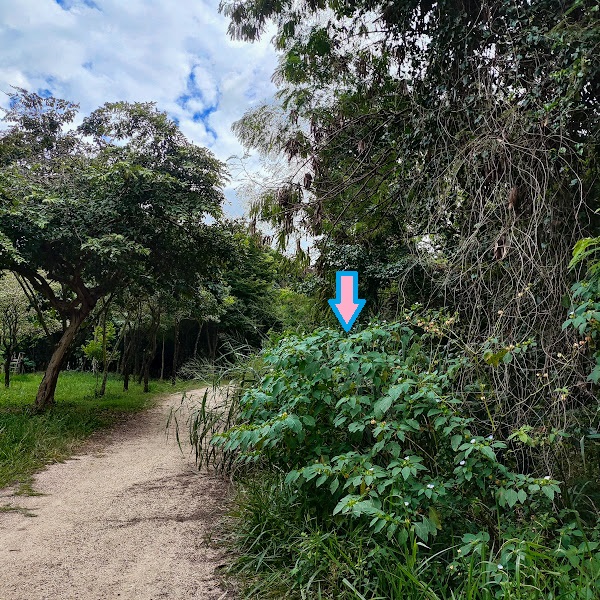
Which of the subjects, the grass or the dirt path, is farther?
the grass

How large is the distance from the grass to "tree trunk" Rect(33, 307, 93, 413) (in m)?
0.21

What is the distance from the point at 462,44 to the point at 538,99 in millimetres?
1059

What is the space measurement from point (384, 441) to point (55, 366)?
7.33m

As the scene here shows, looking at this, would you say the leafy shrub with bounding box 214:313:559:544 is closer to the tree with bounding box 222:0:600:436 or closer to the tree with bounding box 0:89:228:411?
the tree with bounding box 222:0:600:436

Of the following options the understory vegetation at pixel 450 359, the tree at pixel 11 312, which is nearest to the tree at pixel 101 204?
the understory vegetation at pixel 450 359

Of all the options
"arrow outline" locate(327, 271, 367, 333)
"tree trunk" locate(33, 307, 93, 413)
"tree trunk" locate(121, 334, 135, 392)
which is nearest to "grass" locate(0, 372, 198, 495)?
"tree trunk" locate(33, 307, 93, 413)

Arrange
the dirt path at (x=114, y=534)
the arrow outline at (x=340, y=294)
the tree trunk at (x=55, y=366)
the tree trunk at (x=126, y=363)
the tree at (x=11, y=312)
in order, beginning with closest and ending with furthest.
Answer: the dirt path at (x=114, y=534) → the arrow outline at (x=340, y=294) → the tree trunk at (x=55, y=366) → the tree at (x=11, y=312) → the tree trunk at (x=126, y=363)

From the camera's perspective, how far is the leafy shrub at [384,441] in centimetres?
213

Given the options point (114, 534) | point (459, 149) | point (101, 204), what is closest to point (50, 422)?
point (101, 204)

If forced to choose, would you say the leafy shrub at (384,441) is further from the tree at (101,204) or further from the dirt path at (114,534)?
the tree at (101,204)

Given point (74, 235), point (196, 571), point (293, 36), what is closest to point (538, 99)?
point (293, 36)

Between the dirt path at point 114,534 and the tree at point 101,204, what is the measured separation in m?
3.02

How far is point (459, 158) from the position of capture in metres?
3.43

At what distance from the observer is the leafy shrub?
2.13 m
